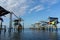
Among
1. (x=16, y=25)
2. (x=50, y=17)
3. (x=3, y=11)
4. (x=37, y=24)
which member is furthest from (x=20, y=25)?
(x=37, y=24)

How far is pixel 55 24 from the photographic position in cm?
12412

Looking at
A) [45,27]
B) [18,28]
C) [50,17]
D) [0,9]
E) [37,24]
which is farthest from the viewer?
[37,24]

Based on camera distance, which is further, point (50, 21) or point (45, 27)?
point (45, 27)

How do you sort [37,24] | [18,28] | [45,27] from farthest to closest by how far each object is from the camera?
[37,24] → [45,27] → [18,28]

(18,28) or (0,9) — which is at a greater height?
(0,9)

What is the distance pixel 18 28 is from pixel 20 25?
3176 mm

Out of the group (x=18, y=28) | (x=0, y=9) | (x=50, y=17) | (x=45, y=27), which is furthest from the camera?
(x=45, y=27)

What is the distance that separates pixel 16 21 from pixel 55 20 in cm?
2569

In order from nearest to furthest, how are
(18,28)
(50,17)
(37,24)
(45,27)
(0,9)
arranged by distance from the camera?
(0,9), (18,28), (50,17), (45,27), (37,24)

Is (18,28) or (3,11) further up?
(3,11)

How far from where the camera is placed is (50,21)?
12356cm

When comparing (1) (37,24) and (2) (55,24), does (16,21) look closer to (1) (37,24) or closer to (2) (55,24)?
(2) (55,24)

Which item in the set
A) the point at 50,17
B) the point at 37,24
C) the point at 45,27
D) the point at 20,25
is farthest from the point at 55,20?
the point at 37,24

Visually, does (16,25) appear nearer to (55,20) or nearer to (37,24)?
(55,20)
